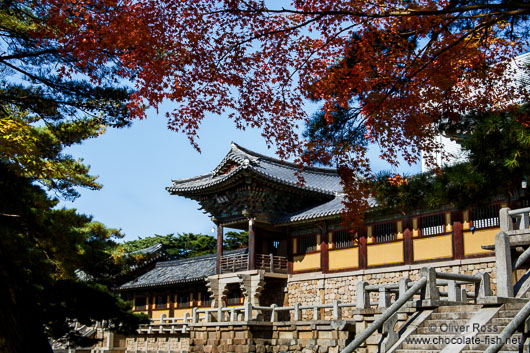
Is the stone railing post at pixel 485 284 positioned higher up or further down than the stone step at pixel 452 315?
higher up

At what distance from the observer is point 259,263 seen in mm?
25609

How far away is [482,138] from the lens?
9484 millimetres

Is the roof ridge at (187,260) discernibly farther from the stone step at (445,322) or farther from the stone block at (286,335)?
the stone step at (445,322)

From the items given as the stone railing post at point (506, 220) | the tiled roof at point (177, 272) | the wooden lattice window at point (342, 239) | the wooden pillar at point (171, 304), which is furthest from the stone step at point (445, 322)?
the wooden pillar at point (171, 304)

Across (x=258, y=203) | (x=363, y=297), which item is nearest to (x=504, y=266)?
(x=363, y=297)

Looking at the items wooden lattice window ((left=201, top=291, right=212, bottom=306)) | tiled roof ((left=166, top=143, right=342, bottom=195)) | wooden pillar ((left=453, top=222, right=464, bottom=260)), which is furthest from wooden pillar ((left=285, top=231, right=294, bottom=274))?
wooden pillar ((left=453, top=222, right=464, bottom=260))

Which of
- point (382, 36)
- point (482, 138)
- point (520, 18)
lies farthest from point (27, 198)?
point (520, 18)

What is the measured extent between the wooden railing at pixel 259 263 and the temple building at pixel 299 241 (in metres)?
0.04

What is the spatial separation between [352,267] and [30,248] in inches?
543

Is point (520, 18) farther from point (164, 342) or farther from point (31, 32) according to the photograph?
point (164, 342)

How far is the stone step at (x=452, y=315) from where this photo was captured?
1035cm

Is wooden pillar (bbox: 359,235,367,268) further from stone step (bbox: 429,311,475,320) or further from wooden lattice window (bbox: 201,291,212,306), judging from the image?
stone step (bbox: 429,311,475,320)

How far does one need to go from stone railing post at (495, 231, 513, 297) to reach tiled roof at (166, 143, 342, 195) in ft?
43.4

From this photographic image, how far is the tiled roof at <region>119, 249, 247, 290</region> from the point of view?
28766 millimetres
